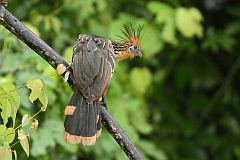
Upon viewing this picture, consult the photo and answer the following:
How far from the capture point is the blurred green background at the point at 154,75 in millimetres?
3254

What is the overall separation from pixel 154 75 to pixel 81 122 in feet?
10.3

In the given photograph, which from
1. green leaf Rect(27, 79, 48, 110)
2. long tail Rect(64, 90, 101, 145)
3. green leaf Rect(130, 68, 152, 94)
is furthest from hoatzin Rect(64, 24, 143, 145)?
green leaf Rect(130, 68, 152, 94)

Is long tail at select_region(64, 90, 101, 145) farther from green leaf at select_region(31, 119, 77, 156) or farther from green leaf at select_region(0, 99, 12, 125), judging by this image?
green leaf at select_region(31, 119, 77, 156)

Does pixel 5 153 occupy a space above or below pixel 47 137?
below

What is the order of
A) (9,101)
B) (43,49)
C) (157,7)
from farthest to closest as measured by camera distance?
(157,7), (9,101), (43,49)

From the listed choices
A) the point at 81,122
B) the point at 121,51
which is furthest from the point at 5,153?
the point at 121,51

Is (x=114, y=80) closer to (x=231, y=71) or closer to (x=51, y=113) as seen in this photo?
(x=51, y=113)

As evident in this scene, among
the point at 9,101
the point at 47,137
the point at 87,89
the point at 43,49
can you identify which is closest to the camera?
the point at 43,49

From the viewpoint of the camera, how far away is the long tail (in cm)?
193

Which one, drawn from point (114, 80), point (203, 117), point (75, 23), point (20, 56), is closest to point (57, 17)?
point (75, 23)

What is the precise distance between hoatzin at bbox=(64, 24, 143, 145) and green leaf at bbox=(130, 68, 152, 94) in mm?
2269

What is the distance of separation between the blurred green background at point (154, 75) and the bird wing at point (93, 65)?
0.95m

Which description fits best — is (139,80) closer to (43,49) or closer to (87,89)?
(87,89)

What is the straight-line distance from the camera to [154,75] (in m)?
5.08
